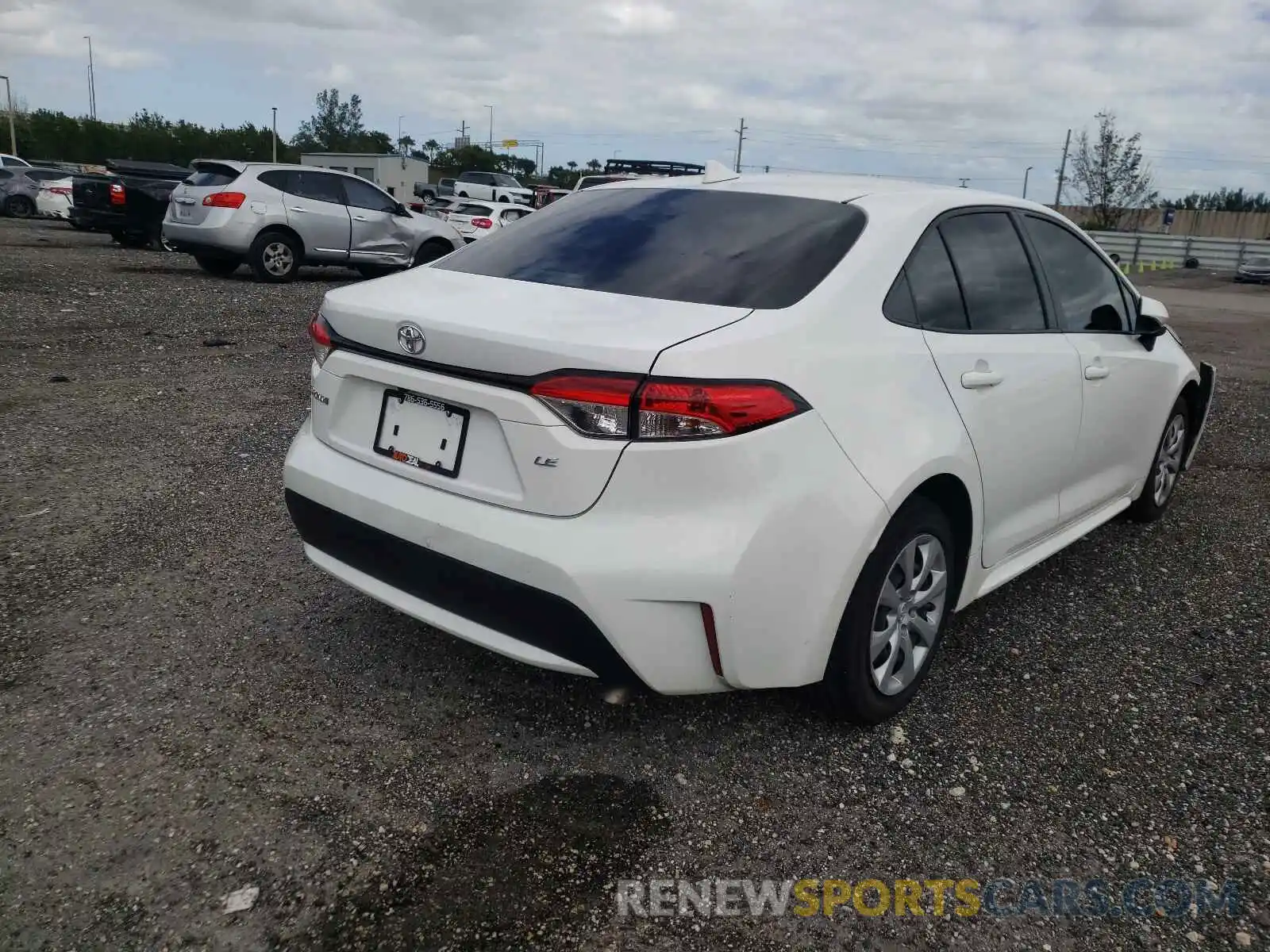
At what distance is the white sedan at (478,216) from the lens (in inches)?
781

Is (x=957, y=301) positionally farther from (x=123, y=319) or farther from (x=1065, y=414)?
(x=123, y=319)

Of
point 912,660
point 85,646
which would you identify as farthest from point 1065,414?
point 85,646

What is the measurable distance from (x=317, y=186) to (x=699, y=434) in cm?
1272

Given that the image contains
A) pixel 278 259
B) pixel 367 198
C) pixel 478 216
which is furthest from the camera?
pixel 478 216

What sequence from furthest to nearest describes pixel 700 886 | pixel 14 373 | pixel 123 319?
pixel 123 319
pixel 14 373
pixel 700 886

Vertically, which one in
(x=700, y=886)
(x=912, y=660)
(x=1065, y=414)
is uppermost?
(x=1065, y=414)

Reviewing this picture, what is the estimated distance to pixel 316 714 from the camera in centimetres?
300

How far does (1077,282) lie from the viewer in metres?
4.04

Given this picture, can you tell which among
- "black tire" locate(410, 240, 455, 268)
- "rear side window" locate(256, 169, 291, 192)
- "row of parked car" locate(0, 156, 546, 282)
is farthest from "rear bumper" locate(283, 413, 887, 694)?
"black tire" locate(410, 240, 455, 268)

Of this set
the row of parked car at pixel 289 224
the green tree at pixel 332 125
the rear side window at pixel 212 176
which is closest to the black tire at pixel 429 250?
the row of parked car at pixel 289 224

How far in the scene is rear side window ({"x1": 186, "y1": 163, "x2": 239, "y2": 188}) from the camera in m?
13.0

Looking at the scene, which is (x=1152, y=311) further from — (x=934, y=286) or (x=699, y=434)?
(x=699, y=434)

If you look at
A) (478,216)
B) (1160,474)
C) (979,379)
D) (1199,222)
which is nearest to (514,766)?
(979,379)

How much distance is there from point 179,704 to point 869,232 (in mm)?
2515
